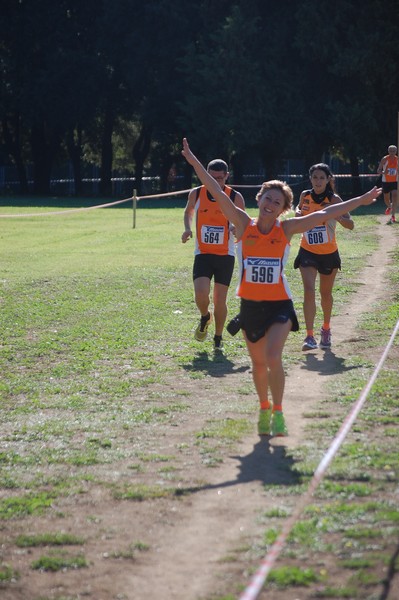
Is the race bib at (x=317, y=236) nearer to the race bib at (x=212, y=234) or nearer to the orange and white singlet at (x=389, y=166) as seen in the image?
the race bib at (x=212, y=234)

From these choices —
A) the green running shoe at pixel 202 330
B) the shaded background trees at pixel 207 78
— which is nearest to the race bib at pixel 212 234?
the green running shoe at pixel 202 330

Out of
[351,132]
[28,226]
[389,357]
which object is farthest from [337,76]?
[389,357]

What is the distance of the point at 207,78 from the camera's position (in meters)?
49.1

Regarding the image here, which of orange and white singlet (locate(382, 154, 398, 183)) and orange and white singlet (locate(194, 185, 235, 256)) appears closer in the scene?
orange and white singlet (locate(194, 185, 235, 256))

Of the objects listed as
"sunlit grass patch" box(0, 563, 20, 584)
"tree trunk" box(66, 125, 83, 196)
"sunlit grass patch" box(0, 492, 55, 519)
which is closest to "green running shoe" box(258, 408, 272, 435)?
"sunlit grass patch" box(0, 492, 55, 519)

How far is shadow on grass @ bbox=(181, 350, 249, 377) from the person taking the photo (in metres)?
9.98

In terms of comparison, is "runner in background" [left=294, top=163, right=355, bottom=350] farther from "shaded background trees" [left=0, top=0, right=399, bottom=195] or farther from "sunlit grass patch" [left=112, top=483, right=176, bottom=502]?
"shaded background trees" [left=0, top=0, right=399, bottom=195]

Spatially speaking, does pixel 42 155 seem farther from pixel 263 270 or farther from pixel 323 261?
pixel 263 270

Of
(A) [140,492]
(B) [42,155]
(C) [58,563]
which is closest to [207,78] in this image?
(B) [42,155]

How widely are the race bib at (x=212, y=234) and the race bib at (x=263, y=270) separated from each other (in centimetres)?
389

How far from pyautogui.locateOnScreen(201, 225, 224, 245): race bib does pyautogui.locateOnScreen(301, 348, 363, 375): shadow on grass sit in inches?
62.9

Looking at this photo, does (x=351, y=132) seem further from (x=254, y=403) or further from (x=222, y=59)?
(x=254, y=403)

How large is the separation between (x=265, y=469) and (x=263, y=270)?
1553 millimetres

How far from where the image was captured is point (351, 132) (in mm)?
45250
